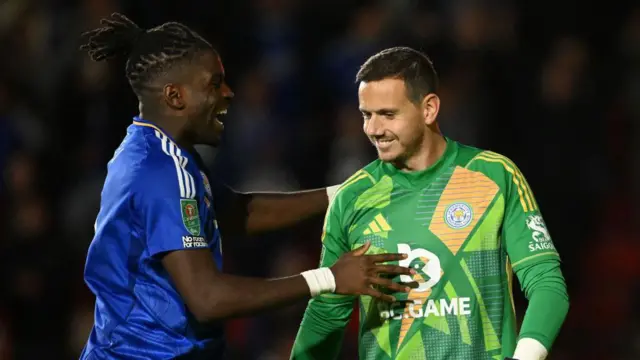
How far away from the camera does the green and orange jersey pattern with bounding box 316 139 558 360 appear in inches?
163

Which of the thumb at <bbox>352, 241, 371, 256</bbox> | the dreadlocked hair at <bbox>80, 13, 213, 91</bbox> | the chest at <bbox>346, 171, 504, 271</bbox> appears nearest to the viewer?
the thumb at <bbox>352, 241, 371, 256</bbox>

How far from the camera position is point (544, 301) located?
3.96m

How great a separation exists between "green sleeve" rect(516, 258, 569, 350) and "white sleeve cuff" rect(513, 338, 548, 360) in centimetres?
2

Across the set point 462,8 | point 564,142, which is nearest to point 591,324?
point 564,142

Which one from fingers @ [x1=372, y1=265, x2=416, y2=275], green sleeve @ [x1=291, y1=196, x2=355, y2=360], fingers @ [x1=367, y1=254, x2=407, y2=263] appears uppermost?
fingers @ [x1=367, y1=254, x2=407, y2=263]

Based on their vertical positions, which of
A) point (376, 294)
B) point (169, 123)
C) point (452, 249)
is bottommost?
point (376, 294)

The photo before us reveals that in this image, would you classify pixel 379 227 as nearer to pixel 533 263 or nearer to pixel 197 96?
pixel 533 263

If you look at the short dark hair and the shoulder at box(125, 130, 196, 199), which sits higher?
the short dark hair

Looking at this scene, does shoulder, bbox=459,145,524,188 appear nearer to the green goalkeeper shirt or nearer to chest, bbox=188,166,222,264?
the green goalkeeper shirt

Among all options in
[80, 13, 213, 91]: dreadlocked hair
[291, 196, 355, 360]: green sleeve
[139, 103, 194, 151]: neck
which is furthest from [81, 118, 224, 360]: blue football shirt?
[291, 196, 355, 360]: green sleeve

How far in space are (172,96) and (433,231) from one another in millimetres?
1142

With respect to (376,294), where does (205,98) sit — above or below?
above

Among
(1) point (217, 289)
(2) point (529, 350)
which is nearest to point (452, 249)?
(2) point (529, 350)

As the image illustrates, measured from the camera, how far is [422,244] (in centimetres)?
426
